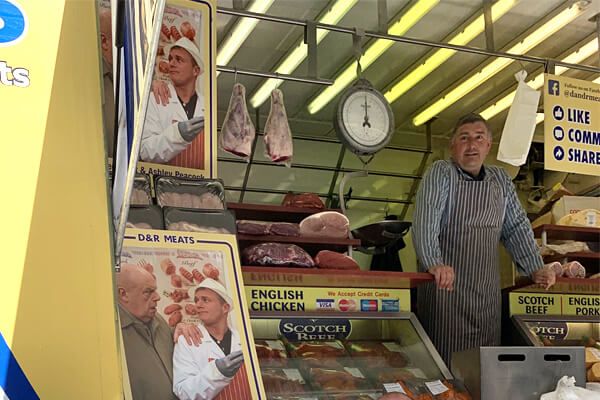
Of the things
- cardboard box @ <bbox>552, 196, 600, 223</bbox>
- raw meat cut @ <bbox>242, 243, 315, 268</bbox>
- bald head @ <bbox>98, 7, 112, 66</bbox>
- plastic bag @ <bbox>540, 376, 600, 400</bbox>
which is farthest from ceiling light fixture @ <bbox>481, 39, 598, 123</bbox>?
bald head @ <bbox>98, 7, 112, 66</bbox>

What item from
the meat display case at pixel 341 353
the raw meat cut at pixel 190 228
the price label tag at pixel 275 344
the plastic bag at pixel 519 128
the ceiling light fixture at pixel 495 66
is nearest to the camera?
the raw meat cut at pixel 190 228

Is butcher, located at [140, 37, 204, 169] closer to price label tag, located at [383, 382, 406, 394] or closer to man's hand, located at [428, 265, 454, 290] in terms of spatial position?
price label tag, located at [383, 382, 406, 394]

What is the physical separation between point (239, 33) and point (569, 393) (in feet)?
13.1

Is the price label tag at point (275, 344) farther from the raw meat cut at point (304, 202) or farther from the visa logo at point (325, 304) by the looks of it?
the raw meat cut at point (304, 202)

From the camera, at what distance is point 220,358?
176 centimetres

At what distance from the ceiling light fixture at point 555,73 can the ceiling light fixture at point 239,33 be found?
2.55 m

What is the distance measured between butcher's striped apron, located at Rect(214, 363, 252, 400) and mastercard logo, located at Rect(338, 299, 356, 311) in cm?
146

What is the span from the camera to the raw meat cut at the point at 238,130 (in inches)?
179

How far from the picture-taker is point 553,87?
4922mm

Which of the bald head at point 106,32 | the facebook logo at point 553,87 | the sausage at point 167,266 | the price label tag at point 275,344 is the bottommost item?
the price label tag at point 275,344

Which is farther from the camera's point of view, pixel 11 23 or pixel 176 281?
pixel 176 281

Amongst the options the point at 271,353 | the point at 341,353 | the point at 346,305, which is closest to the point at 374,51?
the point at 346,305

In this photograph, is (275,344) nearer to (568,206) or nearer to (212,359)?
(212,359)

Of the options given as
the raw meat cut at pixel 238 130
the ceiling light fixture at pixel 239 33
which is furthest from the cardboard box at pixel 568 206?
the ceiling light fixture at pixel 239 33
